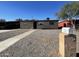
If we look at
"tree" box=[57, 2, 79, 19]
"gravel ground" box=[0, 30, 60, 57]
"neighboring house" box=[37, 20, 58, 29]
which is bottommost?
"gravel ground" box=[0, 30, 60, 57]

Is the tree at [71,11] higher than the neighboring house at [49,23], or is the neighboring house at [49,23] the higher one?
the tree at [71,11]

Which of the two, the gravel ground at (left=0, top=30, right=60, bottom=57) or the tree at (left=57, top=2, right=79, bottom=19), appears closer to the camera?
the gravel ground at (left=0, top=30, right=60, bottom=57)

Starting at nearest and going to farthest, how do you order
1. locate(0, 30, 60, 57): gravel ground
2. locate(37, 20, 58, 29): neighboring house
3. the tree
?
locate(0, 30, 60, 57): gravel ground
locate(37, 20, 58, 29): neighboring house
the tree

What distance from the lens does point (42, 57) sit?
9.28 m

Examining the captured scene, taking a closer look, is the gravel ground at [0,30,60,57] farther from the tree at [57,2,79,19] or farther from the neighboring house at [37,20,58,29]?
the tree at [57,2,79,19]

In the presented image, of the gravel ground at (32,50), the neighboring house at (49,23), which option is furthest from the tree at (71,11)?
the gravel ground at (32,50)

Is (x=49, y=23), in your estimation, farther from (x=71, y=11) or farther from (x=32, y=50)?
(x=32, y=50)

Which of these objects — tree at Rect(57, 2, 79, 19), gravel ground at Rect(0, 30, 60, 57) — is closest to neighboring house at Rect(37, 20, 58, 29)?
tree at Rect(57, 2, 79, 19)

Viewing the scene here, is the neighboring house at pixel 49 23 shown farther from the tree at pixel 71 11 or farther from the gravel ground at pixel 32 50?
the gravel ground at pixel 32 50

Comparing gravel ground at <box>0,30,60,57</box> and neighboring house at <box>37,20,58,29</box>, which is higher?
neighboring house at <box>37,20,58,29</box>

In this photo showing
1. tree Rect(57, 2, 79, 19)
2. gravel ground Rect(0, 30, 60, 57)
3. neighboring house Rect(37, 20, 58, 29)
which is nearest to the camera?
gravel ground Rect(0, 30, 60, 57)

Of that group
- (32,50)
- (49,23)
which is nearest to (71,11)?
(49,23)

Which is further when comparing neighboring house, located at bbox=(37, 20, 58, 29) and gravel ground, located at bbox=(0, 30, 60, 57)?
neighboring house, located at bbox=(37, 20, 58, 29)

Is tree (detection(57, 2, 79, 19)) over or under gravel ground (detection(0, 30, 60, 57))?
over
